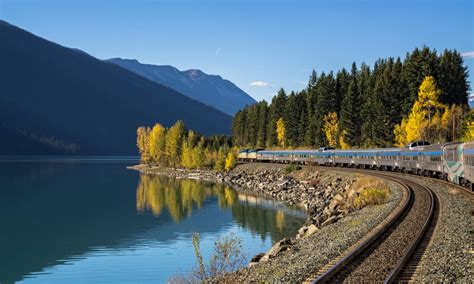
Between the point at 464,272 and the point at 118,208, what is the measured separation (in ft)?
187

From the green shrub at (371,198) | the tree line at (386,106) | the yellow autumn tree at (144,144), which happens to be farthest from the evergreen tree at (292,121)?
the green shrub at (371,198)

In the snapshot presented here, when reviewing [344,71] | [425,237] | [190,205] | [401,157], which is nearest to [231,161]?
[344,71]

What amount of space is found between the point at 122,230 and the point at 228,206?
746 inches

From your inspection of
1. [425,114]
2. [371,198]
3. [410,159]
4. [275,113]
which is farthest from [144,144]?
[371,198]

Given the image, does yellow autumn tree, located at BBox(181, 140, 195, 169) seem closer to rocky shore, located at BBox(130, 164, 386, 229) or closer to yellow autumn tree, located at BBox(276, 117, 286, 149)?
rocky shore, located at BBox(130, 164, 386, 229)

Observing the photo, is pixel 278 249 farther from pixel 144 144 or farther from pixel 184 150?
pixel 144 144

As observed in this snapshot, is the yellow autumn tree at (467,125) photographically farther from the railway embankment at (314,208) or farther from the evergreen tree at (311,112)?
the evergreen tree at (311,112)

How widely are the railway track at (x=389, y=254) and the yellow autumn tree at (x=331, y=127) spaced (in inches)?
3205

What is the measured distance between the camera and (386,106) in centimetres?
8756

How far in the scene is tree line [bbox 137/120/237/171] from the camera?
431 ft

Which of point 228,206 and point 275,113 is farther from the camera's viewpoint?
point 275,113

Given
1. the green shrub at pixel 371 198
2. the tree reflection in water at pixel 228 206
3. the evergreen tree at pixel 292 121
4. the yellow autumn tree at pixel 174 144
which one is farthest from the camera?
the yellow autumn tree at pixel 174 144

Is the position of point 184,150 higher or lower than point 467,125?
lower

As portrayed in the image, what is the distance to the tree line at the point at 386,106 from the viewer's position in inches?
2968
